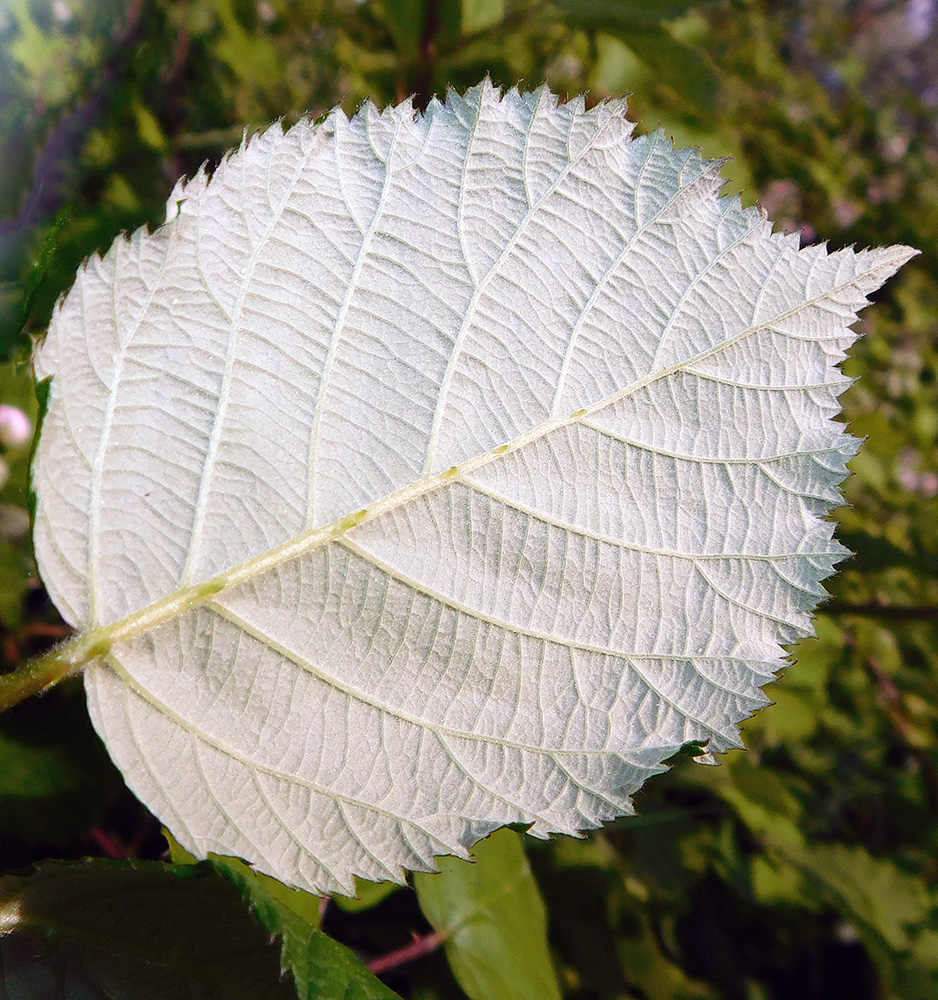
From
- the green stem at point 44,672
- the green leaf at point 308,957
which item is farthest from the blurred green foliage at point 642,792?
the green stem at point 44,672

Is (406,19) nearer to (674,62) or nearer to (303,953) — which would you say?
(674,62)

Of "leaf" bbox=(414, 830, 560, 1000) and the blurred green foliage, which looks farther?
"leaf" bbox=(414, 830, 560, 1000)

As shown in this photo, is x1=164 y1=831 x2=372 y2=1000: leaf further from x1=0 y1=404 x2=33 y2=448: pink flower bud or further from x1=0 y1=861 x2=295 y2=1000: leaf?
x1=0 y1=404 x2=33 y2=448: pink flower bud

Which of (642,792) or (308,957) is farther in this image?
(642,792)

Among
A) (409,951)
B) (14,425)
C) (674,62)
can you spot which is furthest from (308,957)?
(674,62)

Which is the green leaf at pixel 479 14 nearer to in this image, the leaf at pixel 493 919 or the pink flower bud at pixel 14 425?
the pink flower bud at pixel 14 425

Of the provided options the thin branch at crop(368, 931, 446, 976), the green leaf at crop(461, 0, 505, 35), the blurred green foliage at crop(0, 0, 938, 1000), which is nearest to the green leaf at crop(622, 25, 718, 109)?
the blurred green foliage at crop(0, 0, 938, 1000)
